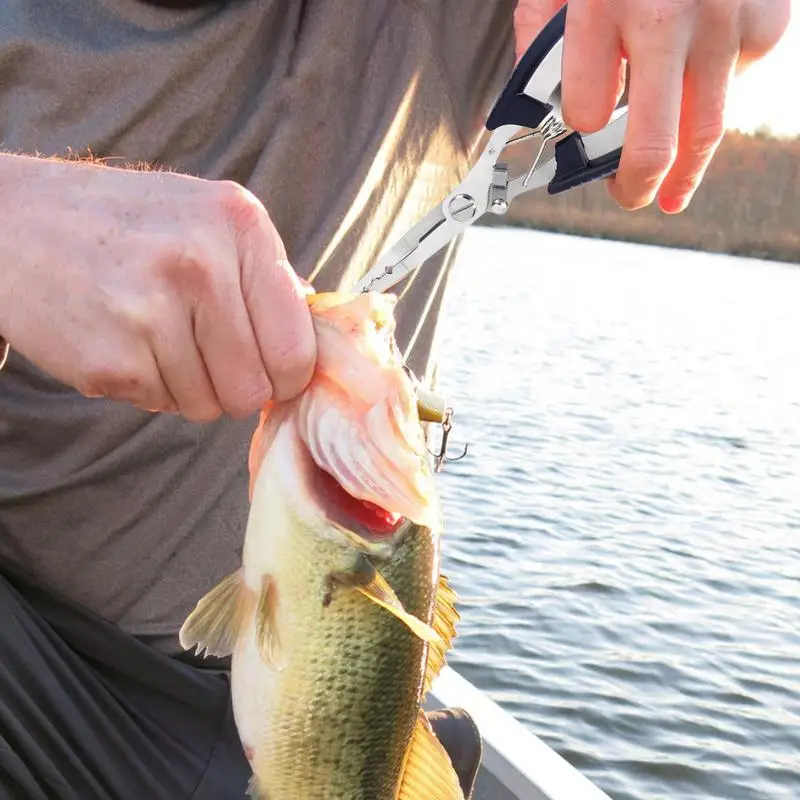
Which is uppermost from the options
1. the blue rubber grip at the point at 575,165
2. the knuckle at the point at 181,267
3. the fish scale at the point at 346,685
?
the blue rubber grip at the point at 575,165

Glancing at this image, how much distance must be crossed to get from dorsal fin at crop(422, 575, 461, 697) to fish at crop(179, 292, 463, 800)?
0.05 feet

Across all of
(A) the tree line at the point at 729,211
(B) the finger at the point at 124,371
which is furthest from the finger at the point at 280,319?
(A) the tree line at the point at 729,211

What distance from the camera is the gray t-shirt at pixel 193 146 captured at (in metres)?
1.99

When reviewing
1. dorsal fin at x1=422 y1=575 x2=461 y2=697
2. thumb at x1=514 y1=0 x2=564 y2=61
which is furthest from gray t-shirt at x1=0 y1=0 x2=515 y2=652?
dorsal fin at x1=422 y1=575 x2=461 y2=697

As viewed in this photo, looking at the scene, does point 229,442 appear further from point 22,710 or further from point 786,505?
point 786,505

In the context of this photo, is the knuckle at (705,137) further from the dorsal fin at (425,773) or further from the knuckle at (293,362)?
the dorsal fin at (425,773)

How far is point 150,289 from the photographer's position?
1.18 meters

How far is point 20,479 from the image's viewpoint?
2.00 m

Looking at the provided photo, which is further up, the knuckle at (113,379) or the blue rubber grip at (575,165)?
the blue rubber grip at (575,165)

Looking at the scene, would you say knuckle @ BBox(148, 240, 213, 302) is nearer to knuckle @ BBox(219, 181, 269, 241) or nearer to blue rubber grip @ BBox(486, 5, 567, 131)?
knuckle @ BBox(219, 181, 269, 241)

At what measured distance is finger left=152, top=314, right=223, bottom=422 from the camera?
119 centimetres

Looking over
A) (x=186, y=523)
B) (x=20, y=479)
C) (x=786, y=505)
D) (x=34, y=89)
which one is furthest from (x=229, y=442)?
(x=786, y=505)

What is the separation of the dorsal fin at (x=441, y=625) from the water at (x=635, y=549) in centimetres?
121

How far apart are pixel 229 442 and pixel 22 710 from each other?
2.03ft
